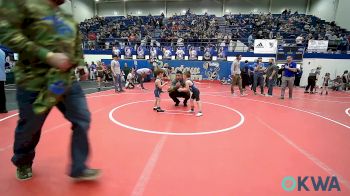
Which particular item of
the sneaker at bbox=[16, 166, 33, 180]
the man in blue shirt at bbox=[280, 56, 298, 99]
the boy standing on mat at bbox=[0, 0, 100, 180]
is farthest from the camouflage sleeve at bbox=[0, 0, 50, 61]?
the man in blue shirt at bbox=[280, 56, 298, 99]

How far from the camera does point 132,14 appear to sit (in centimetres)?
3459

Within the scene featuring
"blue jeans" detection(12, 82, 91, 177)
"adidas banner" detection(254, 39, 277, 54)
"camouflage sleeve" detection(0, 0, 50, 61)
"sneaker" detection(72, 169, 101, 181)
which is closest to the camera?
"camouflage sleeve" detection(0, 0, 50, 61)

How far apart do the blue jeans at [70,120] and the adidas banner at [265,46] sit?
16797mm

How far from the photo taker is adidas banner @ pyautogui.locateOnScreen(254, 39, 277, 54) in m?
17.2

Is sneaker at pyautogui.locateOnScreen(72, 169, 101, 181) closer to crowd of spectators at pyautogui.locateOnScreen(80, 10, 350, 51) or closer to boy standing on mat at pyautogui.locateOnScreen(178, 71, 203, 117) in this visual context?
boy standing on mat at pyautogui.locateOnScreen(178, 71, 203, 117)

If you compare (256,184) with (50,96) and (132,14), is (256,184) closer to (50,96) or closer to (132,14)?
(50,96)

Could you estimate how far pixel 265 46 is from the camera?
17344 mm

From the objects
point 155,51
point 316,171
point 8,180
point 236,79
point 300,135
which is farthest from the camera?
point 155,51

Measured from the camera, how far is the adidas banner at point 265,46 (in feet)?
56.3

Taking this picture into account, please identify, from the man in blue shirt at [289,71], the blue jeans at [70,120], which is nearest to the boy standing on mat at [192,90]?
the blue jeans at [70,120]

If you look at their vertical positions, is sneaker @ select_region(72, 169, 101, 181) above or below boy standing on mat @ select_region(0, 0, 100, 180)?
below

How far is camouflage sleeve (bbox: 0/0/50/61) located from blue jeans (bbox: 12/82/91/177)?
0.43 meters

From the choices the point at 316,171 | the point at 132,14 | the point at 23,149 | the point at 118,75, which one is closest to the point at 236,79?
the point at 118,75

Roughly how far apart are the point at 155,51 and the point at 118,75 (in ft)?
27.6
